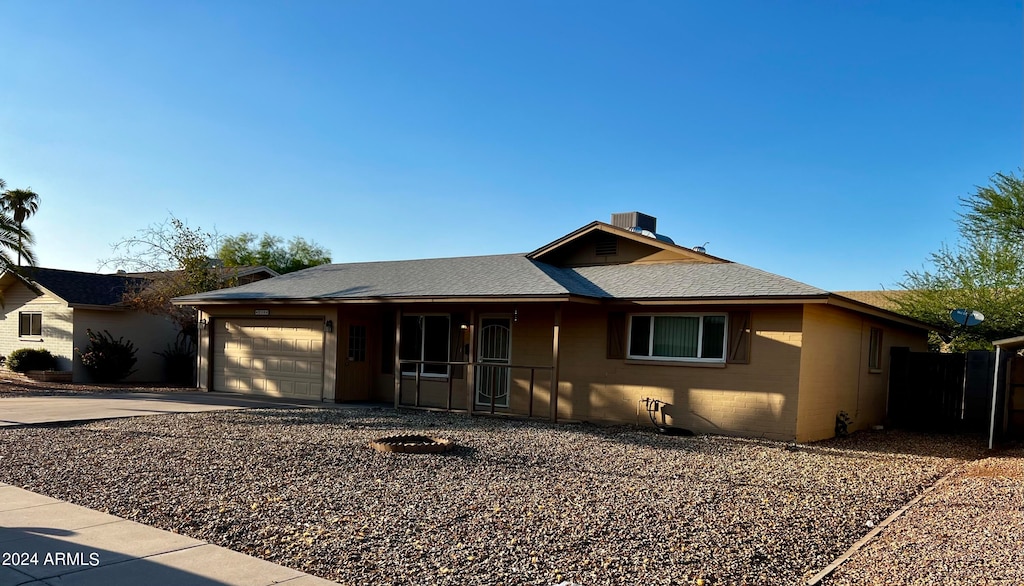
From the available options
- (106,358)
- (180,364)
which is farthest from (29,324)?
(180,364)

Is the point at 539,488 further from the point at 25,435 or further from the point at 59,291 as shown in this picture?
the point at 59,291

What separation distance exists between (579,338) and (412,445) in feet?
19.4

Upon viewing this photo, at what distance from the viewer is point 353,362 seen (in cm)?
1777

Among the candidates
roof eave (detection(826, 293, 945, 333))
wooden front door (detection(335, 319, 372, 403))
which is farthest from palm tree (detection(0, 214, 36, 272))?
roof eave (detection(826, 293, 945, 333))

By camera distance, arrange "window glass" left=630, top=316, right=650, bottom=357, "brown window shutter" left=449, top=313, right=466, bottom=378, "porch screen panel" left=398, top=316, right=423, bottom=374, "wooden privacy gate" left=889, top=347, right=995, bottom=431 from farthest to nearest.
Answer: "porch screen panel" left=398, top=316, right=423, bottom=374, "brown window shutter" left=449, top=313, right=466, bottom=378, "wooden privacy gate" left=889, top=347, right=995, bottom=431, "window glass" left=630, top=316, right=650, bottom=357

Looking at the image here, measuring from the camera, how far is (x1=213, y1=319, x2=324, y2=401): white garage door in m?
17.8

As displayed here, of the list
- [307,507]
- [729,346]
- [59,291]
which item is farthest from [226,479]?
[59,291]

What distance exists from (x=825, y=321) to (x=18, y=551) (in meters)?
12.5

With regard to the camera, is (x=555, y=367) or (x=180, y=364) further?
(x=180, y=364)

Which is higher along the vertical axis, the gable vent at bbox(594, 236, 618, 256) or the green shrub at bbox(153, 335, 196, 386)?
the gable vent at bbox(594, 236, 618, 256)

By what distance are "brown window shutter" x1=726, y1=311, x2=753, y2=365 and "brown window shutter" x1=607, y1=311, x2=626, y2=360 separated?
210 centimetres

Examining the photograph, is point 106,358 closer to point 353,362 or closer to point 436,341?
point 353,362

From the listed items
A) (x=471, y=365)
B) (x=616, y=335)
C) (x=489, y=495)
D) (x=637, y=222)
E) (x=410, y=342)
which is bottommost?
(x=489, y=495)

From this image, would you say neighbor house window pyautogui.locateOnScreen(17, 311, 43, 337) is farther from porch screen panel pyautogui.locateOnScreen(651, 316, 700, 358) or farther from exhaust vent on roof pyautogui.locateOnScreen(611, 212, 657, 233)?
porch screen panel pyautogui.locateOnScreen(651, 316, 700, 358)
